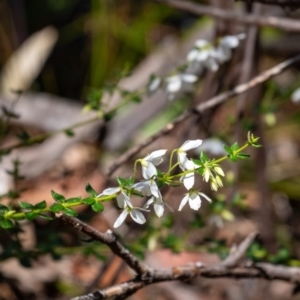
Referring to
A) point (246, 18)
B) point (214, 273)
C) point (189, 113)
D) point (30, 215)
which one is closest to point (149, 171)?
point (30, 215)

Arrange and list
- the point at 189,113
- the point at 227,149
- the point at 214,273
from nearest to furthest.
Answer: the point at 227,149
the point at 214,273
the point at 189,113

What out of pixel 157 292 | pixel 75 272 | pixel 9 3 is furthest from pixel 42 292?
pixel 9 3

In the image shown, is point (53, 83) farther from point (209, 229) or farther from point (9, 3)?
point (209, 229)

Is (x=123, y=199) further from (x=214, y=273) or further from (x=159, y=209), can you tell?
(x=214, y=273)

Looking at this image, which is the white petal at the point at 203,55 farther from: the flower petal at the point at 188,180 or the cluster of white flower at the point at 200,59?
the flower petal at the point at 188,180

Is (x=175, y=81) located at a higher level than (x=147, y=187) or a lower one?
higher

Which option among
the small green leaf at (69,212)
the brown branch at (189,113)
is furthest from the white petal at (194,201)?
the brown branch at (189,113)
